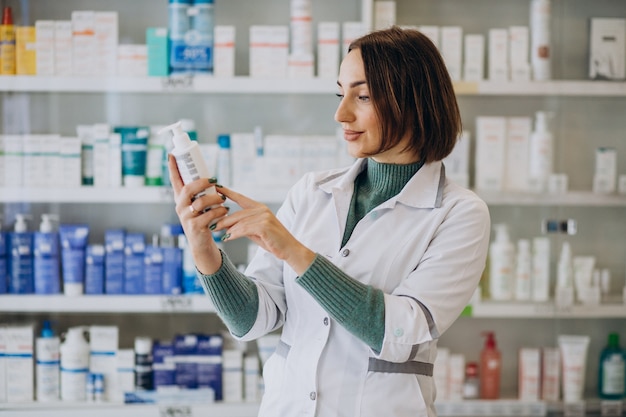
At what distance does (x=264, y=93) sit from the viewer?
295 cm

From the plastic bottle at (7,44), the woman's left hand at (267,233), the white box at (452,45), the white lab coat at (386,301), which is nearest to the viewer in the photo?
the woman's left hand at (267,233)

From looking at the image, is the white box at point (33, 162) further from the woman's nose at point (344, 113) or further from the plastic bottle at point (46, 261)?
the woman's nose at point (344, 113)

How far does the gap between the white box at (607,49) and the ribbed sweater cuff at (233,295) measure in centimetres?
197

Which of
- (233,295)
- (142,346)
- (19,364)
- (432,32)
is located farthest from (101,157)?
(233,295)

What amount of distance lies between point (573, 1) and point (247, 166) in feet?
4.62

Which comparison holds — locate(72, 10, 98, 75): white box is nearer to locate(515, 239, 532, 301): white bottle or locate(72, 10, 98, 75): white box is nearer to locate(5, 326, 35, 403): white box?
locate(5, 326, 35, 403): white box

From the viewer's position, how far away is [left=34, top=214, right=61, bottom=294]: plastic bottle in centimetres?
278

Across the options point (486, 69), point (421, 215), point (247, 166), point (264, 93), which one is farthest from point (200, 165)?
point (486, 69)

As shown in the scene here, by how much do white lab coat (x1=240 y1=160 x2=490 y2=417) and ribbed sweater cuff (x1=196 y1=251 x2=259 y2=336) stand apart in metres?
0.02

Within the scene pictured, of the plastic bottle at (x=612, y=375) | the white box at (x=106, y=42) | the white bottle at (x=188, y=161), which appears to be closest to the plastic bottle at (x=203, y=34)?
the white box at (x=106, y=42)

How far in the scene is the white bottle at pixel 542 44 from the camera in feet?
9.35

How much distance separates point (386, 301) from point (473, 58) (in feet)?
5.73

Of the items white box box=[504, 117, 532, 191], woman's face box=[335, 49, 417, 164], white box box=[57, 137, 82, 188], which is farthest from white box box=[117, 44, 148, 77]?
woman's face box=[335, 49, 417, 164]

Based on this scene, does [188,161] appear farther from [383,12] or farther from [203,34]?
[383,12]
